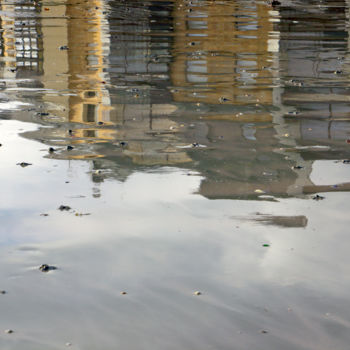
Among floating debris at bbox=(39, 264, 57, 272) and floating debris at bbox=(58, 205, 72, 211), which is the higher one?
floating debris at bbox=(58, 205, 72, 211)

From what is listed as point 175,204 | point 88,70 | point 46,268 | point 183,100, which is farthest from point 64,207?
point 88,70

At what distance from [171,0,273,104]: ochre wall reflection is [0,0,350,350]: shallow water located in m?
0.08

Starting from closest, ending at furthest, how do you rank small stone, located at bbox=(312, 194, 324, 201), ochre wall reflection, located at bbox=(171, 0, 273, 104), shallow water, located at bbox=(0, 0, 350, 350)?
shallow water, located at bbox=(0, 0, 350, 350), small stone, located at bbox=(312, 194, 324, 201), ochre wall reflection, located at bbox=(171, 0, 273, 104)

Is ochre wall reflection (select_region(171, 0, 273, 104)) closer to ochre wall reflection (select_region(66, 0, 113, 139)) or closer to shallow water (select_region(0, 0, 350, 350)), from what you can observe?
shallow water (select_region(0, 0, 350, 350))

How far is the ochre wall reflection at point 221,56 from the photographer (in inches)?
447

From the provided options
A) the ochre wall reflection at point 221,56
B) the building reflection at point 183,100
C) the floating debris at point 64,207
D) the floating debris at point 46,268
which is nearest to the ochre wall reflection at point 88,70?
the building reflection at point 183,100

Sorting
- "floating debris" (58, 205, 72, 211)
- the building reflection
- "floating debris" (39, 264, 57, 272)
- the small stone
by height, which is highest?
the building reflection

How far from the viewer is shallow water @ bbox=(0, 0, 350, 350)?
14.9 feet

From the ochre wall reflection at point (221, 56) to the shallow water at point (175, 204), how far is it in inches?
3.1

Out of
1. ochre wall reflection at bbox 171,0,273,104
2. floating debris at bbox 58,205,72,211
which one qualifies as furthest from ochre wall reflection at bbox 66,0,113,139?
floating debris at bbox 58,205,72,211

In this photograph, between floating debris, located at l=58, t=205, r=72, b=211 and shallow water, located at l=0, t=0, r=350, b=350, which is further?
floating debris, located at l=58, t=205, r=72, b=211

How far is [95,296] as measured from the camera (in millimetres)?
4848

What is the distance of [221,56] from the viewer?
1511cm

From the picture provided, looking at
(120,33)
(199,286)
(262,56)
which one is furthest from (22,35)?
(199,286)
